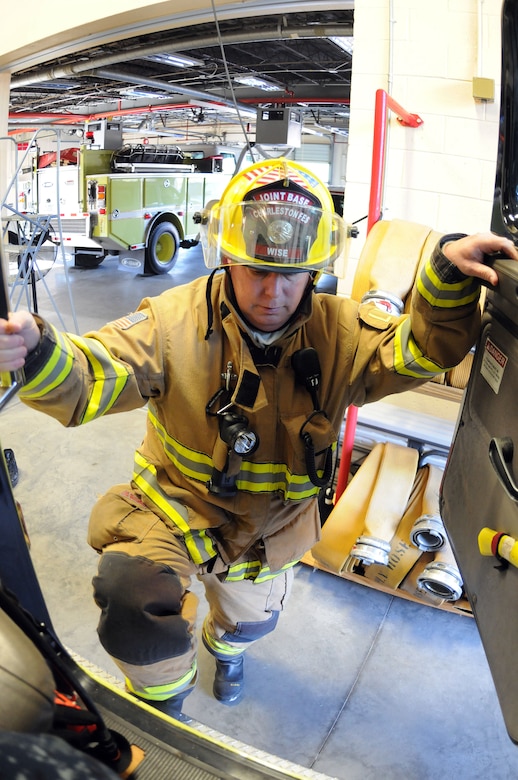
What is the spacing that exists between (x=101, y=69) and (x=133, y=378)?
7.41 metres

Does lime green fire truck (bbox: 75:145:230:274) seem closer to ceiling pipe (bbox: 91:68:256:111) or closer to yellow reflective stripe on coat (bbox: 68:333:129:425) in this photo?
ceiling pipe (bbox: 91:68:256:111)

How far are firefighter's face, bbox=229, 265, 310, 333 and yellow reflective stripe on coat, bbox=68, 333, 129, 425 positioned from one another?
40 cm

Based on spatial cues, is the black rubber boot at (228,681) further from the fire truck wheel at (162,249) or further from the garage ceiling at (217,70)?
the fire truck wheel at (162,249)

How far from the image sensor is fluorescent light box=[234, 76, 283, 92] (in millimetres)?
7707

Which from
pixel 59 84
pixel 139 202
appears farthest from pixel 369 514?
pixel 59 84

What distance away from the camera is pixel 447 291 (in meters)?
1.43

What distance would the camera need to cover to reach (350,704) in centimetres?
220

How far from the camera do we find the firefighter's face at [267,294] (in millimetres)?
1642

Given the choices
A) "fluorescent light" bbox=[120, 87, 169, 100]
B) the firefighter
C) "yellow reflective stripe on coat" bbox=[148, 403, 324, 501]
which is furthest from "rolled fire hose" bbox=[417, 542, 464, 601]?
"fluorescent light" bbox=[120, 87, 169, 100]

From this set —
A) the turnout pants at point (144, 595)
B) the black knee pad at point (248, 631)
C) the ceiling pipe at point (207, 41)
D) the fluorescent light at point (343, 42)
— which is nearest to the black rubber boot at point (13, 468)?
the turnout pants at point (144, 595)

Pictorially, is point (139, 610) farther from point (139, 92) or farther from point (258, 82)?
point (139, 92)

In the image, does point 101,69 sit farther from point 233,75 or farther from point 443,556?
point 443,556

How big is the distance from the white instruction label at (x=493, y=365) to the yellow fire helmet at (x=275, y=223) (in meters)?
0.53

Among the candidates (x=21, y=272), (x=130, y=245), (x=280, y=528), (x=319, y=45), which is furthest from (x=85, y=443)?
(x=130, y=245)
